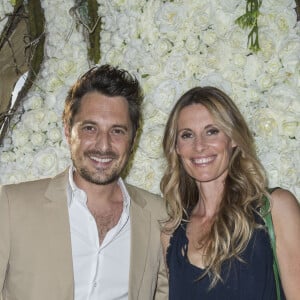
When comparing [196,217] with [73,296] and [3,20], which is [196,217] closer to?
[73,296]

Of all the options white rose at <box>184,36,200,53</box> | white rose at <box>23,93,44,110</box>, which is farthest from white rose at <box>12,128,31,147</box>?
white rose at <box>184,36,200,53</box>

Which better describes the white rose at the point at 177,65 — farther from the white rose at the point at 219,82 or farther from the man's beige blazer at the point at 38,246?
the man's beige blazer at the point at 38,246

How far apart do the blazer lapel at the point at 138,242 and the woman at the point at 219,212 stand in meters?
0.11

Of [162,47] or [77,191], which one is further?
[162,47]

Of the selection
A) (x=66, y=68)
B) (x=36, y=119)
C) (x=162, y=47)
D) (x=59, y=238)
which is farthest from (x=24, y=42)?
(x=59, y=238)

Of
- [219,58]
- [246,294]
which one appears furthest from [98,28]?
[246,294]

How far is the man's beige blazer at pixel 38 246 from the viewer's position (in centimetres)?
198

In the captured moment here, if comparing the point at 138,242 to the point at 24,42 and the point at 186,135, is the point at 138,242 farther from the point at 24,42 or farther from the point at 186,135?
the point at 24,42

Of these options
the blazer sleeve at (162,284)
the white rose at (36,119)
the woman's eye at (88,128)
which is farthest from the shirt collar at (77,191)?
Answer: the white rose at (36,119)

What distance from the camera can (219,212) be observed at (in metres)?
2.18

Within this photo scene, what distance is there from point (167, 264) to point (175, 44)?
115 cm

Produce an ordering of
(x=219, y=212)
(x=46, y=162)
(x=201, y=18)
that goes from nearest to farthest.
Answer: (x=219, y=212)
(x=201, y=18)
(x=46, y=162)

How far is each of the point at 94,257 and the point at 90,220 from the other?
154mm

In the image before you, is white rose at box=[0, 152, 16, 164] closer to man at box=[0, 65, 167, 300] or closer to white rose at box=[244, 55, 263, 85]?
man at box=[0, 65, 167, 300]
